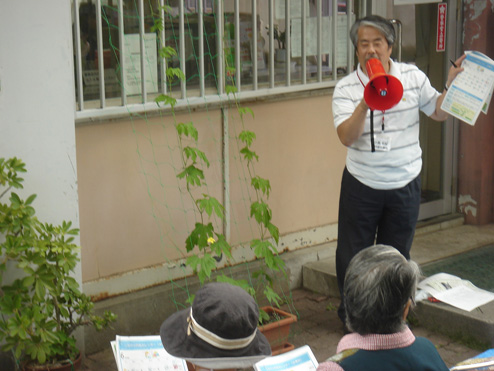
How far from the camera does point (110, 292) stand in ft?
Answer: 16.6

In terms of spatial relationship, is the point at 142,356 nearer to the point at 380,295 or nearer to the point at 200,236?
→ the point at 200,236

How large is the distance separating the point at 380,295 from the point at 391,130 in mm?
2333

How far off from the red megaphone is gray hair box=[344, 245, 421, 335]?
6.43 feet

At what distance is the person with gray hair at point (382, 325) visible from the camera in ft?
8.32

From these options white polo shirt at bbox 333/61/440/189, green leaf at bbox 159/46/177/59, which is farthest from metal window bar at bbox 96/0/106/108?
white polo shirt at bbox 333/61/440/189

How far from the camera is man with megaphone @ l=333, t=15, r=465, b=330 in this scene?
185 inches

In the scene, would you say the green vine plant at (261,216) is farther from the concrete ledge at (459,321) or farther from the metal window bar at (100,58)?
the concrete ledge at (459,321)

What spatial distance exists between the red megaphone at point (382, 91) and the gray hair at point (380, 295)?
6.43 feet

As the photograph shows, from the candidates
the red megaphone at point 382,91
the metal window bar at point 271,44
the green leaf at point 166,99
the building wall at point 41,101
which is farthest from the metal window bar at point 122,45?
the red megaphone at point 382,91

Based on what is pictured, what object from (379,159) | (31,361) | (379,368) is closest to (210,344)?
(379,368)

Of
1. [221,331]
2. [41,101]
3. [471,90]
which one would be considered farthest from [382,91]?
[221,331]

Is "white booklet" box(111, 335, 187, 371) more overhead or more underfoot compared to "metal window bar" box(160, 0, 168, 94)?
more underfoot

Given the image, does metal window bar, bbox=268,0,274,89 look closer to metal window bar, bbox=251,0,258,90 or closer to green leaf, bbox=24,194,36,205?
metal window bar, bbox=251,0,258,90

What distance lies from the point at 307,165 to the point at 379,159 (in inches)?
57.0
